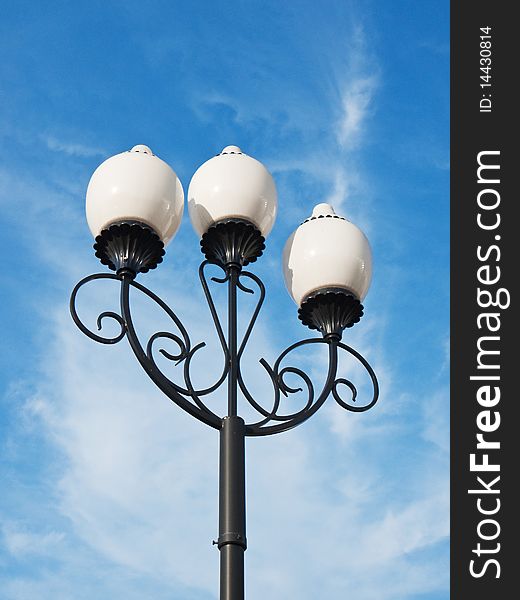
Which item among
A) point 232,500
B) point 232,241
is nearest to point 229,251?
point 232,241

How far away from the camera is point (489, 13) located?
647 centimetres

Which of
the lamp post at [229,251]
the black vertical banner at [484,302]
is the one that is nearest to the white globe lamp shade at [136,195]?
the lamp post at [229,251]

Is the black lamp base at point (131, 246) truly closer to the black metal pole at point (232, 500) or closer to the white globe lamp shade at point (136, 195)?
the white globe lamp shade at point (136, 195)

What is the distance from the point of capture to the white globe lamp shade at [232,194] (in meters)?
4.91

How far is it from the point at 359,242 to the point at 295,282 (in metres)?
0.35

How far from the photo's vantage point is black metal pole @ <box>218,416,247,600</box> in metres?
4.01

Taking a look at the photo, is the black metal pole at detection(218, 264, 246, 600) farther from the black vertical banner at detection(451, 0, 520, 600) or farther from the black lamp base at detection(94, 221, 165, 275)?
the black vertical banner at detection(451, 0, 520, 600)

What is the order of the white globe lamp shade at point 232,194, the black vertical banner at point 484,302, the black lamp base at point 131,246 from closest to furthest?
1. the black lamp base at point 131,246
2. the white globe lamp shade at point 232,194
3. the black vertical banner at point 484,302

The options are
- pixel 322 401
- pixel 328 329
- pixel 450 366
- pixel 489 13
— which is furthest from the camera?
pixel 489 13

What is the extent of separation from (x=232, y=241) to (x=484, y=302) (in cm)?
147

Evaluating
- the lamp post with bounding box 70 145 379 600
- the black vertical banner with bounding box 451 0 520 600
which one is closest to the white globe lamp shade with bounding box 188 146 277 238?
the lamp post with bounding box 70 145 379 600

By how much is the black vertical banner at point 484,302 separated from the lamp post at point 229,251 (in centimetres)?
66

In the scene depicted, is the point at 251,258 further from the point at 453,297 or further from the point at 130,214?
the point at 453,297

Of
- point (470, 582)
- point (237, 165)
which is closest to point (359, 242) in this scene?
point (237, 165)
